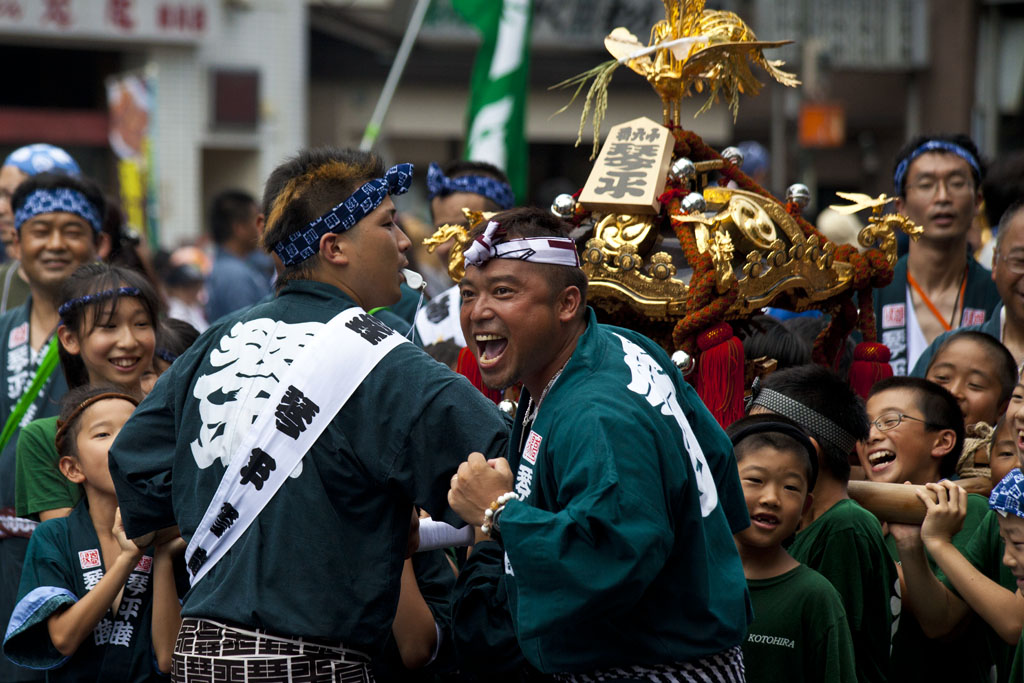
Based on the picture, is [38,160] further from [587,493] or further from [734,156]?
[587,493]

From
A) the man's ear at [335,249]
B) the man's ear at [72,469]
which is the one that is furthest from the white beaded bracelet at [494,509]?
the man's ear at [72,469]

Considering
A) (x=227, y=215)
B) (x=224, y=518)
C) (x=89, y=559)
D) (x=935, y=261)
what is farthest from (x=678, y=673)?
(x=227, y=215)

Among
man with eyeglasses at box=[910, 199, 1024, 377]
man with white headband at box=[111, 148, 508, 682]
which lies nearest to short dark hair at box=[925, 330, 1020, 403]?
man with eyeglasses at box=[910, 199, 1024, 377]

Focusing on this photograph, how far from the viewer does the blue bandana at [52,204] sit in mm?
4484

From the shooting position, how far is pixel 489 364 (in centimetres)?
248

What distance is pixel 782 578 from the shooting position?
9.87 feet

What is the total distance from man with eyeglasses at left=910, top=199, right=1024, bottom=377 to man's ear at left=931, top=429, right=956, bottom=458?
67 centimetres

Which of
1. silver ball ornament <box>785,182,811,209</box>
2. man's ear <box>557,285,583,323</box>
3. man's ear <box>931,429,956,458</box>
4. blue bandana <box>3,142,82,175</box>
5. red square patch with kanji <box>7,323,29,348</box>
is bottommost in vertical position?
man's ear <box>931,429,956,458</box>

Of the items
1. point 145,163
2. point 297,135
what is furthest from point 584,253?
point 297,135

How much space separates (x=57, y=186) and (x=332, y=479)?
98.3 inches

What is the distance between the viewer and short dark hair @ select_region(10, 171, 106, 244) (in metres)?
4.52

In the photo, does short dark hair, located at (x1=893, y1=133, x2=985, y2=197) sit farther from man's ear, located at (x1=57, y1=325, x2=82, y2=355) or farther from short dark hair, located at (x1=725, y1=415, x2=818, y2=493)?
man's ear, located at (x1=57, y1=325, x2=82, y2=355)

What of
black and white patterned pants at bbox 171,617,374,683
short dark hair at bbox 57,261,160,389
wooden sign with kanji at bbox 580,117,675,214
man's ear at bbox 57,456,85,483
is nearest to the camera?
black and white patterned pants at bbox 171,617,374,683

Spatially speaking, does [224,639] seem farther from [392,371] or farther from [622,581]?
[622,581]
